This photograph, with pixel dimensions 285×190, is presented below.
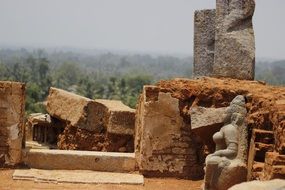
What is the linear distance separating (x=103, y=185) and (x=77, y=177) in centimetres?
57

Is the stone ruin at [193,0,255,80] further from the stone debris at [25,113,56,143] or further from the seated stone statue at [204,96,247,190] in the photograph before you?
the stone debris at [25,113,56,143]

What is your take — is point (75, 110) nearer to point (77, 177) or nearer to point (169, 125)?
point (77, 177)

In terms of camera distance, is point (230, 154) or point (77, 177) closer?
point (230, 154)

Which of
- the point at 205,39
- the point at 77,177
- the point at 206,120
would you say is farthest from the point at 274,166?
the point at 205,39

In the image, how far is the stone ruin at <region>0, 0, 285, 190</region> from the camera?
8742 mm

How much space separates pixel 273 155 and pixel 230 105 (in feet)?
5.29

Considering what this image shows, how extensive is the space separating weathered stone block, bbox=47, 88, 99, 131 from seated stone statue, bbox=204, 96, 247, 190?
452cm

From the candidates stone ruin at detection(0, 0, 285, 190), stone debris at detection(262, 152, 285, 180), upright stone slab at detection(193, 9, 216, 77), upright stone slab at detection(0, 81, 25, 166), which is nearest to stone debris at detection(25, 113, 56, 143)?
stone ruin at detection(0, 0, 285, 190)

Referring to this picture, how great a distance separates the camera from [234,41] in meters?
11.7

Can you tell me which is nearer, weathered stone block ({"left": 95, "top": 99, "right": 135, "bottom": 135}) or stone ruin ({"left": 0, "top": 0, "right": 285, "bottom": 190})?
stone ruin ({"left": 0, "top": 0, "right": 285, "bottom": 190})

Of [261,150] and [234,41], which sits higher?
[234,41]

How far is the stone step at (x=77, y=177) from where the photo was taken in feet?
32.8

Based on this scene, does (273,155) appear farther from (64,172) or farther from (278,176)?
(64,172)

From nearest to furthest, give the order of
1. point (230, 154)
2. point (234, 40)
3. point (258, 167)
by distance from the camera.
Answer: point (258, 167) < point (230, 154) < point (234, 40)
